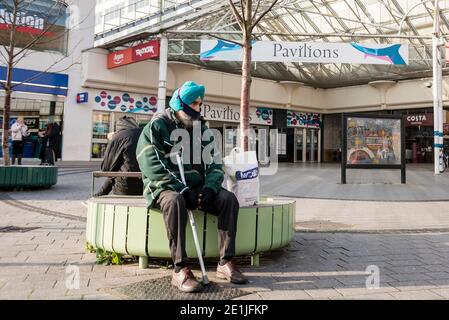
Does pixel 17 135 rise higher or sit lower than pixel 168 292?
higher

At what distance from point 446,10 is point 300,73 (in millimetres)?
9519

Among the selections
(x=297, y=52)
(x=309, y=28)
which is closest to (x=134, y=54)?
(x=297, y=52)

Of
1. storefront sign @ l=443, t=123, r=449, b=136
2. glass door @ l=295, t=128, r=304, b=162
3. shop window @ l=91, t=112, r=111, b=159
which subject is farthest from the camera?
glass door @ l=295, t=128, r=304, b=162

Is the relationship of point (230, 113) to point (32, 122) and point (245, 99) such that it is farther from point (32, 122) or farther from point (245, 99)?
point (245, 99)

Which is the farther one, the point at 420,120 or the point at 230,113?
the point at 420,120

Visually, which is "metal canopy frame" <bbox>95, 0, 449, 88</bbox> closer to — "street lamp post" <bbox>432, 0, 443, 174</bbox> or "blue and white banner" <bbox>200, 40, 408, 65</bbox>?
"blue and white banner" <bbox>200, 40, 408, 65</bbox>

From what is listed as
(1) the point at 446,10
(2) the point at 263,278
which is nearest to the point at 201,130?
(2) the point at 263,278

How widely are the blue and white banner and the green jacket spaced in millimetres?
13261

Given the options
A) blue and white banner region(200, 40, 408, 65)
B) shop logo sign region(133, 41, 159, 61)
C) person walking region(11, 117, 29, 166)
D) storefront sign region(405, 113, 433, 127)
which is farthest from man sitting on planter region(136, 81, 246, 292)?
storefront sign region(405, 113, 433, 127)

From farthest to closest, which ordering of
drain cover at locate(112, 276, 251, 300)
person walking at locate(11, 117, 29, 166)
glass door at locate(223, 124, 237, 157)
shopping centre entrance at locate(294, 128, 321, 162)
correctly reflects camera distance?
1. shopping centre entrance at locate(294, 128, 321, 162)
2. glass door at locate(223, 124, 237, 157)
3. person walking at locate(11, 117, 29, 166)
4. drain cover at locate(112, 276, 251, 300)

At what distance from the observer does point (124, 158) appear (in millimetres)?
4867

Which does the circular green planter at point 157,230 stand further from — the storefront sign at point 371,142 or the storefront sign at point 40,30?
the storefront sign at point 40,30

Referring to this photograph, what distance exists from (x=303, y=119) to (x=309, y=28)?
779cm

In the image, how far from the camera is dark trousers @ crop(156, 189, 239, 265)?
127 inches
